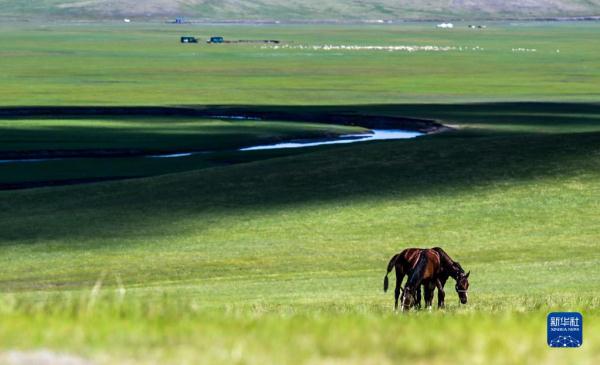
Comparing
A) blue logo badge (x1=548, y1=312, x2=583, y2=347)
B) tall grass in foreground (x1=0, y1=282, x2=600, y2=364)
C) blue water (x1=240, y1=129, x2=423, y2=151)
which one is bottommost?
blue water (x1=240, y1=129, x2=423, y2=151)

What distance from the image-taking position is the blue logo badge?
330 inches

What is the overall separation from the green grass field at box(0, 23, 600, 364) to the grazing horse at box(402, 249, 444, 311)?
0.43 metres

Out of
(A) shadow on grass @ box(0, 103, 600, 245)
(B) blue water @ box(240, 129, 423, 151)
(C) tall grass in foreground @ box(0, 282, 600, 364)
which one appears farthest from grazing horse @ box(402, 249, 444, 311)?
(B) blue water @ box(240, 129, 423, 151)

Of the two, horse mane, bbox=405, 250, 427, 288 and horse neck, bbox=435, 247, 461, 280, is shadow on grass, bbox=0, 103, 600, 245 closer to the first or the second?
horse neck, bbox=435, 247, 461, 280

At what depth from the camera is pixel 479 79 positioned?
14450cm

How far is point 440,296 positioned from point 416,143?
43.5m

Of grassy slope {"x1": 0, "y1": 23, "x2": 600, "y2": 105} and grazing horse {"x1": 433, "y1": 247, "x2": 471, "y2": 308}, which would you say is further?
grassy slope {"x1": 0, "y1": 23, "x2": 600, "y2": 105}

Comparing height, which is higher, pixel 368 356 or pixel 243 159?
pixel 368 356

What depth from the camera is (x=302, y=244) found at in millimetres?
40844

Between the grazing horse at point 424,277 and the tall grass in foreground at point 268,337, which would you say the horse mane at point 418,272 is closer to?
the grazing horse at point 424,277

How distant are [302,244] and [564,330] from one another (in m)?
32.4

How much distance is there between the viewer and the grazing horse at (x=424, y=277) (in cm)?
1745

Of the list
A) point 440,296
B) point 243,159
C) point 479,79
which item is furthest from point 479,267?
point 479,79

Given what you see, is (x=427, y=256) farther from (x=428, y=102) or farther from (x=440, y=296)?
(x=428, y=102)
